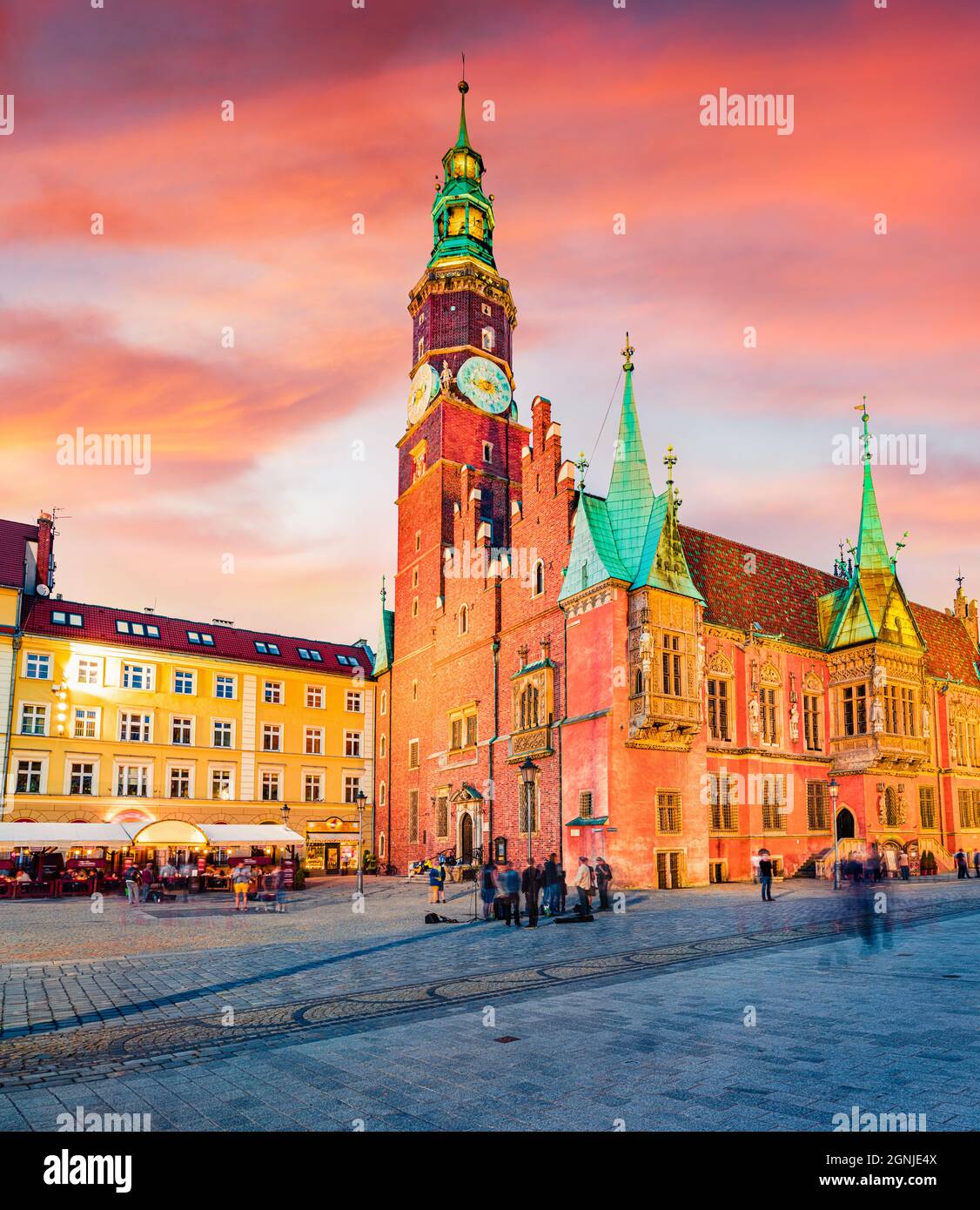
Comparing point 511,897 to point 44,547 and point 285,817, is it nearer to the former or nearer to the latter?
point 285,817

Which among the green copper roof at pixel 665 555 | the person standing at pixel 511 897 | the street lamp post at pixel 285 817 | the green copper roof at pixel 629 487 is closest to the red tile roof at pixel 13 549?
the street lamp post at pixel 285 817

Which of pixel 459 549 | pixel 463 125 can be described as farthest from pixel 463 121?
pixel 459 549

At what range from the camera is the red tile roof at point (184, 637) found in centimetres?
4638

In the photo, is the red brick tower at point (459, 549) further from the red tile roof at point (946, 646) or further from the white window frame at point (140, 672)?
the red tile roof at point (946, 646)

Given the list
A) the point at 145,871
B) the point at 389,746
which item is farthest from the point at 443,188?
the point at 145,871

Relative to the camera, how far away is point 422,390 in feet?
168

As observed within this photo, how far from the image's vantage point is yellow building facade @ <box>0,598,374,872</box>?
4438cm

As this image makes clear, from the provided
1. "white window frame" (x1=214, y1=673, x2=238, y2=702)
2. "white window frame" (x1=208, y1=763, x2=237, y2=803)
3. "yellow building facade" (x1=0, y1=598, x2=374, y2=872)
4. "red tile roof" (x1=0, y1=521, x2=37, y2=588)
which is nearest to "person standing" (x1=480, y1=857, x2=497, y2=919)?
"yellow building facade" (x1=0, y1=598, x2=374, y2=872)

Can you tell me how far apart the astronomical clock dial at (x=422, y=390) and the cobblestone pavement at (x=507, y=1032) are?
36562 mm

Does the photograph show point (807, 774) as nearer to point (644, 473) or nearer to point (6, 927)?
point (644, 473)

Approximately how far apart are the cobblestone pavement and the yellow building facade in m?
27.8

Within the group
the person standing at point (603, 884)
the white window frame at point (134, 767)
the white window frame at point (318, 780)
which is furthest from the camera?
the white window frame at point (318, 780)

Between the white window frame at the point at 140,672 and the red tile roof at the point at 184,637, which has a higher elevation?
the red tile roof at the point at 184,637

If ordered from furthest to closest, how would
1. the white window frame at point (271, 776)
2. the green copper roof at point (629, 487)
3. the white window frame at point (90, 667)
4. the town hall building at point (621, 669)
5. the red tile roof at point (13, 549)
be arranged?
the white window frame at point (271, 776), the white window frame at point (90, 667), the red tile roof at point (13, 549), the green copper roof at point (629, 487), the town hall building at point (621, 669)
